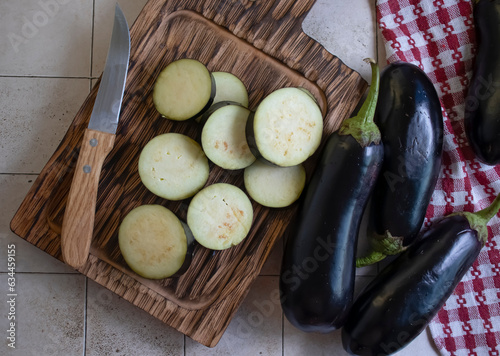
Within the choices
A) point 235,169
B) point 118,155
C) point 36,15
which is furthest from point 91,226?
point 36,15

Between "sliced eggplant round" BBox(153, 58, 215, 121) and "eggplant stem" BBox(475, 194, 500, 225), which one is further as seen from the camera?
"eggplant stem" BBox(475, 194, 500, 225)

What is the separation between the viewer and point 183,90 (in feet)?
3.83

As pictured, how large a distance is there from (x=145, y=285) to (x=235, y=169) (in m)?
0.39

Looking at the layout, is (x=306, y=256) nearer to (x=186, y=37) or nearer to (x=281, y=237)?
(x=281, y=237)

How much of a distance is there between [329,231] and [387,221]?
180mm

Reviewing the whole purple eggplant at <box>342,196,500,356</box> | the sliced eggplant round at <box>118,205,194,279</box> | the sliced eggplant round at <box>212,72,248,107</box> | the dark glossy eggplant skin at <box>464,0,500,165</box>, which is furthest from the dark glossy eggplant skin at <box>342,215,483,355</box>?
the sliced eggplant round at <box>212,72,248,107</box>

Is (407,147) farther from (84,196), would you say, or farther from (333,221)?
(84,196)

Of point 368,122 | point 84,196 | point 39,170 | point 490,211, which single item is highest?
point 368,122

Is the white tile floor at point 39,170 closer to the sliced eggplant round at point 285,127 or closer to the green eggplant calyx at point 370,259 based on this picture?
the green eggplant calyx at point 370,259

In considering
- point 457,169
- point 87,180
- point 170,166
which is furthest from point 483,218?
point 87,180

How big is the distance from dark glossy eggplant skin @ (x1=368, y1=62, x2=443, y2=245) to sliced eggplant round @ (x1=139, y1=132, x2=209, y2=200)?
0.50 metres

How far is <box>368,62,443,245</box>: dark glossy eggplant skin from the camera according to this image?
1.21 meters

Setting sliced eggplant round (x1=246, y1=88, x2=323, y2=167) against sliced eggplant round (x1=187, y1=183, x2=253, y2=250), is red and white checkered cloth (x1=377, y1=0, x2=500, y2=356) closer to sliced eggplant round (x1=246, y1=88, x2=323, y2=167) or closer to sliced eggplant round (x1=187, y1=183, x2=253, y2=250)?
sliced eggplant round (x1=246, y1=88, x2=323, y2=167)

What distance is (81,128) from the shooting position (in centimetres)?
123
